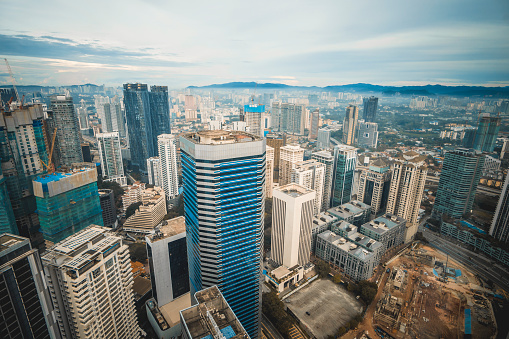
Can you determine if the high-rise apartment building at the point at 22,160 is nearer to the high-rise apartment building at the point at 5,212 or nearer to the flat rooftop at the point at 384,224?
the high-rise apartment building at the point at 5,212

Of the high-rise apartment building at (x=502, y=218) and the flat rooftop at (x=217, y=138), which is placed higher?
the flat rooftop at (x=217, y=138)

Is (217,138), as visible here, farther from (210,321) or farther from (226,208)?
(210,321)

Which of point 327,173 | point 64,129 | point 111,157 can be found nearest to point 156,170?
point 111,157

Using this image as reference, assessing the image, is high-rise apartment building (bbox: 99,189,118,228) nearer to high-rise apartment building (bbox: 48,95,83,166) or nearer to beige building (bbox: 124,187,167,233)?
beige building (bbox: 124,187,167,233)

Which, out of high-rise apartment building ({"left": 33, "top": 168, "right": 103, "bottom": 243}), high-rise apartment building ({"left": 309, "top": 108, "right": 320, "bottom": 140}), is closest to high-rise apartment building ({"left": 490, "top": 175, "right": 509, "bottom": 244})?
high-rise apartment building ({"left": 33, "top": 168, "right": 103, "bottom": 243})

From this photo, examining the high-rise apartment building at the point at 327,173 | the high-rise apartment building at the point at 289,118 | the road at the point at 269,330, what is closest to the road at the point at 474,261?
the high-rise apartment building at the point at 327,173

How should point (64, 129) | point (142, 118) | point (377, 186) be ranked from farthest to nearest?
point (142, 118)
point (64, 129)
point (377, 186)
